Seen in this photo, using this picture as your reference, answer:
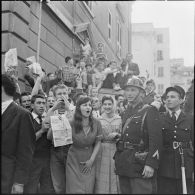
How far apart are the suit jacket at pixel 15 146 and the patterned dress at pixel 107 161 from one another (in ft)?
4.44

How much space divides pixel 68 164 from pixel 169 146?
49.1 inches

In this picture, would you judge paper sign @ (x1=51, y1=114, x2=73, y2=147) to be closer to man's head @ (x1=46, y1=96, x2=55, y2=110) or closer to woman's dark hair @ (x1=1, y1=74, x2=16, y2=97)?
man's head @ (x1=46, y1=96, x2=55, y2=110)

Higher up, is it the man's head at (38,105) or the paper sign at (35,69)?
the paper sign at (35,69)

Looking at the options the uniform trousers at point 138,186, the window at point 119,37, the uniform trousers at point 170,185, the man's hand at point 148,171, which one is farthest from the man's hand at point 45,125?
the window at point 119,37

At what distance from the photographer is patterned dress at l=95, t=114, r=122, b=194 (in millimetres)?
4180

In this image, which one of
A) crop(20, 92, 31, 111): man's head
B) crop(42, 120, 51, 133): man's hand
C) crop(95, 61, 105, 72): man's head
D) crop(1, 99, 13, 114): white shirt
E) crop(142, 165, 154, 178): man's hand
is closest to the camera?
crop(1, 99, 13, 114): white shirt

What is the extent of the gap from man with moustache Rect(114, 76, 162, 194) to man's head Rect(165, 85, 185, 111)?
340 mm

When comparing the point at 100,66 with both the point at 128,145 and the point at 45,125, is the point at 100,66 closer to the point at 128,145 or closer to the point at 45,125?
the point at 45,125

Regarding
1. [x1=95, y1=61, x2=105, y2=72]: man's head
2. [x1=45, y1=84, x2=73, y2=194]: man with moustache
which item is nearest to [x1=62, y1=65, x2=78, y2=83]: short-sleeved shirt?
[x1=95, y1=61, x2=105, y2=72]: man's head

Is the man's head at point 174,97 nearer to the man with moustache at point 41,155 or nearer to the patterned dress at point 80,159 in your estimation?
the patterned dress at point 80,159

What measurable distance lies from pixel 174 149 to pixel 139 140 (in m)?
0.45

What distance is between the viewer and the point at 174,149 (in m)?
3.82

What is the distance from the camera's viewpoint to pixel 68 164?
418 centimetres

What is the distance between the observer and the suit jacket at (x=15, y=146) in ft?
9.40
